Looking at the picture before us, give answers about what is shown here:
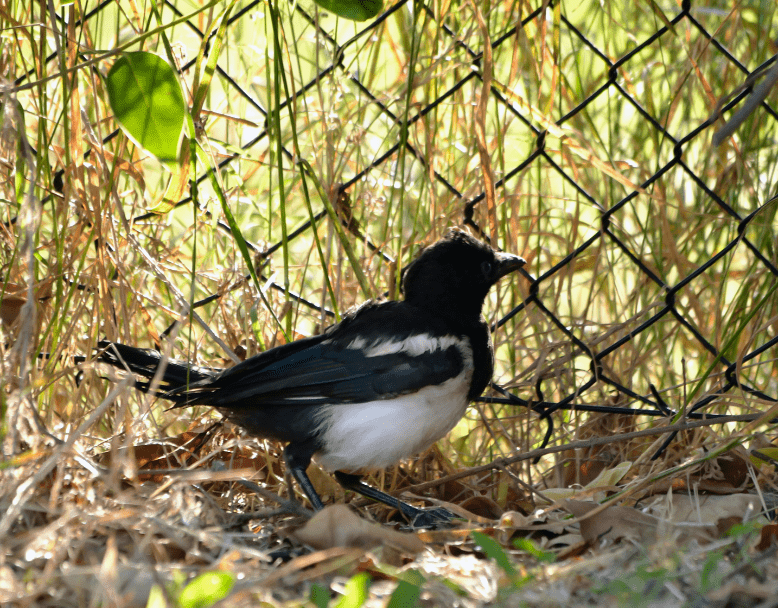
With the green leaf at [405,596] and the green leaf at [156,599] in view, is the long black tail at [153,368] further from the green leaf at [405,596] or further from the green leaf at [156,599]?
the green leaf at [405,596]

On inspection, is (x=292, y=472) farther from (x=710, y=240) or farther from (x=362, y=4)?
(x=710, y=240)

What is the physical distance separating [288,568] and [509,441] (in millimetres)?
1380

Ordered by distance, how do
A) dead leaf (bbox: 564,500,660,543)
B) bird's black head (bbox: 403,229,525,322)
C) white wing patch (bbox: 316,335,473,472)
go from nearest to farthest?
dead leaf (bbox: 564,500,660,543) → white wing patch (bbox: 316,335,473,472) → bird's black head (bbox: 403,229,525,322)

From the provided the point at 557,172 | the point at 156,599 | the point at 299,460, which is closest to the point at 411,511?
the point at 299,460

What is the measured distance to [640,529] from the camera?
1.76 m

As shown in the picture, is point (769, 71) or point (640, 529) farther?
point (640, 529)

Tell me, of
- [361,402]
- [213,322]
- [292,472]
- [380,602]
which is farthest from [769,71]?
[213,322]

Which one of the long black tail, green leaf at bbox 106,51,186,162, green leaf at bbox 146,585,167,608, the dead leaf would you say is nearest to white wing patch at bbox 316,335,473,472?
the long black tail

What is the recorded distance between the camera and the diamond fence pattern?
2.40 m

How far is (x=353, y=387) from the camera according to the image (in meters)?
2.50

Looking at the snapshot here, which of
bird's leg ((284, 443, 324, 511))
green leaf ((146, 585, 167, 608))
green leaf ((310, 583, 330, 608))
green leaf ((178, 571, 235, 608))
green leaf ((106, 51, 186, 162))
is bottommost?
green leaf ((310, 583, 330, 608))

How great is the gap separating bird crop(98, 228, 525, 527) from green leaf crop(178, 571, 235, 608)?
1.08 meters

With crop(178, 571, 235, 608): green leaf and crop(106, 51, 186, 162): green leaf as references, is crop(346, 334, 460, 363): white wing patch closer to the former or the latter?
crop(106, 51, 186, 162): green leaf

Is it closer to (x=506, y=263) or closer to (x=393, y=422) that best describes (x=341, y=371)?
(x=393, y=422)
